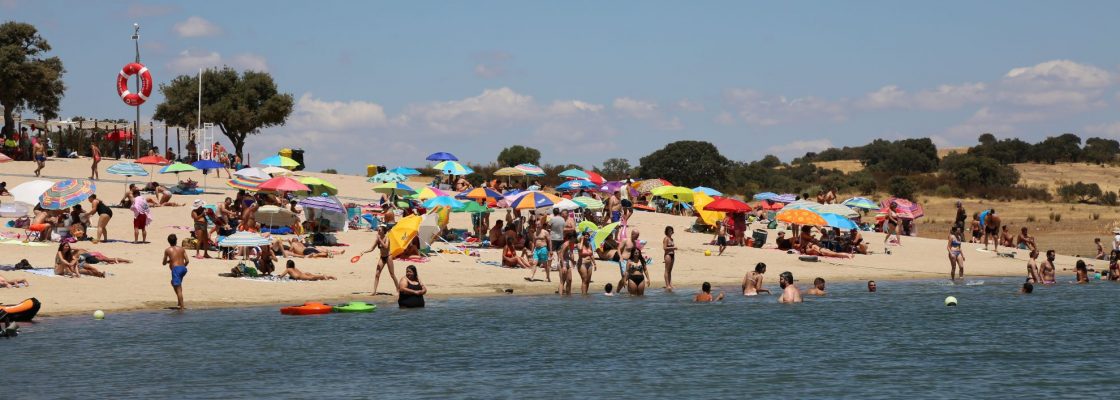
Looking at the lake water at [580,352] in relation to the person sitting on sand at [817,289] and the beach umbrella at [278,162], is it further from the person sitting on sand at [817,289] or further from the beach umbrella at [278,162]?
the beach umbrella at [278,162]

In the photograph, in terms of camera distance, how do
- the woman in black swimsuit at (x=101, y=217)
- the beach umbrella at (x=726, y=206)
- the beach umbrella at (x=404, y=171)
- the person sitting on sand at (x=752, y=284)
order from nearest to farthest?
the person sitting on sand at (x=752, y=284) < the woman in black swimsuit at (x=101, y=217) < the beach umbrella at (x=726, y=206) < the beach umbrella at (x=404, y=171)

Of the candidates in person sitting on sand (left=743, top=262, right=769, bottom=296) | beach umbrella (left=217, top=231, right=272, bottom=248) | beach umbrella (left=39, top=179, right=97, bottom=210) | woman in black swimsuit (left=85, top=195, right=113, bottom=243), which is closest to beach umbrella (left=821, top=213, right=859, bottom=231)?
person sitting on sand (left=743, top=262, right=769, bottom=296)

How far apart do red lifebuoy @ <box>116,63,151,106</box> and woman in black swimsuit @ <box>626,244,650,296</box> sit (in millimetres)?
27001

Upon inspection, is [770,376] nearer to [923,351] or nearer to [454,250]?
[923,351]

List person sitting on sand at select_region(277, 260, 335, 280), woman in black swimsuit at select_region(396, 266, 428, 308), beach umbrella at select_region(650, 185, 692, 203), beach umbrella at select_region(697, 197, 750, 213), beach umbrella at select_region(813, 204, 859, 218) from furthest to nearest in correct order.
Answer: beach umbrella at select_region(650, 185, 692, 203) → beach umbrella at select_region(697, 197, 750, 213) → beach umbrella at select_region(813, 204, 859, 218) → person sitting on sand at select_region(277, 260, 335, 280) → woman in black swimsuit at select_region(396, 266, 428, 308)

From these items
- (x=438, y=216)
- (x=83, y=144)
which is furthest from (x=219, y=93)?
(x=438, y=216)

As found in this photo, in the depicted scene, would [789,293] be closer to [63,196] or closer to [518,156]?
[63,196]

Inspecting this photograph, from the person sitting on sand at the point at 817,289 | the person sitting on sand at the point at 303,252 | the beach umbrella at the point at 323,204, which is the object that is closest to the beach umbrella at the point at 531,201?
the beach umbrella at the point at 323,204

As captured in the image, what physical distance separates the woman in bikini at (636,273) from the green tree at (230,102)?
37352 mm

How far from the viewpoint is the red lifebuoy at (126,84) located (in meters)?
47.2

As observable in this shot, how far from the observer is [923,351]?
68.8 ft

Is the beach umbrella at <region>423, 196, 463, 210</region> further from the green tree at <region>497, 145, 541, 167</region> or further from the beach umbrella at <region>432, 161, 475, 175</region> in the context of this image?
the green tree at <region>497, 145, 541, 167</region>

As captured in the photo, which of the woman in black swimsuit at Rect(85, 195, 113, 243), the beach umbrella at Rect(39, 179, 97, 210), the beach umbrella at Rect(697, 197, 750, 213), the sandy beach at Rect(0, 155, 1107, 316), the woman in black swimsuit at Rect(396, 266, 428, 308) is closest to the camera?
the woman in black swimsuit at Rect(396, 266, 428, 308)

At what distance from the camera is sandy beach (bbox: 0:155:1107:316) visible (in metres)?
23.7
